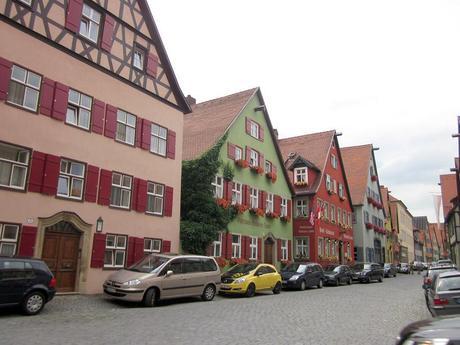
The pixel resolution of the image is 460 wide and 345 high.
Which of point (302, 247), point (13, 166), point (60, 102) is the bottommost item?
point (302, 247)

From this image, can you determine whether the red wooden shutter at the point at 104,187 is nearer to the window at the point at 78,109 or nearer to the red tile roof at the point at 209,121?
the window at the point at 78,109

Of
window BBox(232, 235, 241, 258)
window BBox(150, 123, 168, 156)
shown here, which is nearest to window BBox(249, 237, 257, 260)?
window BBox(232, 235, 241, 258)

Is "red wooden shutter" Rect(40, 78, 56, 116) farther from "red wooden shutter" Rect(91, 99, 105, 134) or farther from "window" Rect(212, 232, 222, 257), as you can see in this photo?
"window" Rect(212, 232, 222, 257)

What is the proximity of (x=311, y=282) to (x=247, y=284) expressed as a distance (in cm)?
736

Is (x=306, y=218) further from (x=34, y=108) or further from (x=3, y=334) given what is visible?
(x=3, y=334)

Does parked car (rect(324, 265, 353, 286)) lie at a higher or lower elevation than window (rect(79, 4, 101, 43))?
lower

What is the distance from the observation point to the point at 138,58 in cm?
2184

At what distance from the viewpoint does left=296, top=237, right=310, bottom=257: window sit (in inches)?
1467

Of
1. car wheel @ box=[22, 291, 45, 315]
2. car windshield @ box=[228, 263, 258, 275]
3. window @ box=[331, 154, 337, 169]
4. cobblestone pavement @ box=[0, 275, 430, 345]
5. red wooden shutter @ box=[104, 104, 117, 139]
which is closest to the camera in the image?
cobblestone pavement @ box=[0, 275, 430, 345]

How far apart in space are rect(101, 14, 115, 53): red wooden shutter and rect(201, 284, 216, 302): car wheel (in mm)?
11001

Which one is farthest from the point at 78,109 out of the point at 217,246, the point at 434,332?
the point at 434,332

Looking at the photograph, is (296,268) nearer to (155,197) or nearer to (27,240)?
(155,197)

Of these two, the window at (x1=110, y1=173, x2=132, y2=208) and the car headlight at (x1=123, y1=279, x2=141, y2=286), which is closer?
the car headlight at (x1=123, y1=279, x2=141, y2=286)

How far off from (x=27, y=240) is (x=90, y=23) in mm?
9449
